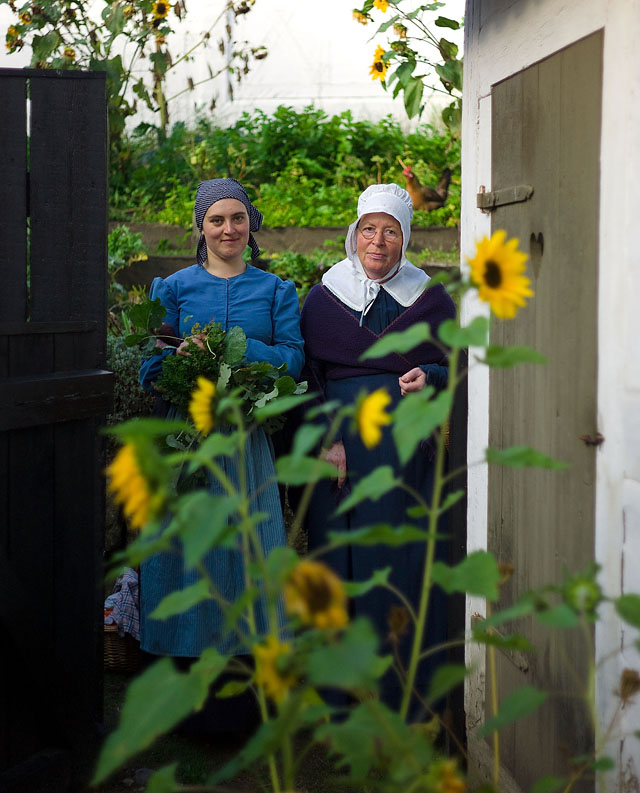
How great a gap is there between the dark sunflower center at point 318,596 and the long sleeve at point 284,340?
2.33 meters

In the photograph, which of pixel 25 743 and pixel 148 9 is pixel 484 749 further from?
pixel 148 9

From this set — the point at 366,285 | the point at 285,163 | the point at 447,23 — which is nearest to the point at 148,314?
the point at 366,285

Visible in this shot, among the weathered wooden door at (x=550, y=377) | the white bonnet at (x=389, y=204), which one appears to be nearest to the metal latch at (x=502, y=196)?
the weathered wooden door at (x=550, y=377)

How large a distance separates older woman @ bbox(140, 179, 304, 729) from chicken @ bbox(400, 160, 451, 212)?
4.23 meters

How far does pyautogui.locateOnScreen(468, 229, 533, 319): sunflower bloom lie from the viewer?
54.8 inches

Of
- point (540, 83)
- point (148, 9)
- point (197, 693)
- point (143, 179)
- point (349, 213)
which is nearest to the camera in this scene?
point (197, 693)

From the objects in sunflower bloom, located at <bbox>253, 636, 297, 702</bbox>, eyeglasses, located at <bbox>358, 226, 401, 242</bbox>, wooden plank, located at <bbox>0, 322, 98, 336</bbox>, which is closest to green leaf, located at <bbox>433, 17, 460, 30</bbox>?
eyeglasses, located at <bbox>358, 226, 401, 242</bbox>

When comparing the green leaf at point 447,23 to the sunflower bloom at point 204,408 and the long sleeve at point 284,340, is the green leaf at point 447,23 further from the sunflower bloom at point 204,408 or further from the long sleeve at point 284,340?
the sunflower bloom at point 204,408

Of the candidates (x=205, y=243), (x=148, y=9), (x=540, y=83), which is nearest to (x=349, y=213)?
(x=148, y=9)

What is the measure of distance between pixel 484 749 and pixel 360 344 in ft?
4.84

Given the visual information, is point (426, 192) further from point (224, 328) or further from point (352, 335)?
point (224, 328)

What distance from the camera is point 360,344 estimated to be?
3.50 metres

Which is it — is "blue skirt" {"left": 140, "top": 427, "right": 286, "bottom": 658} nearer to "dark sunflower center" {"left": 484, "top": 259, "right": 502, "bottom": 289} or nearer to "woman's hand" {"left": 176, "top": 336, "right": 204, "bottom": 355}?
"woman's hand" {"left": 176, "top": 336, "right": 204, "bottom": 355}

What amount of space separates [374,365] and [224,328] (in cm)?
57
